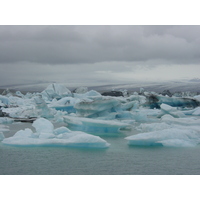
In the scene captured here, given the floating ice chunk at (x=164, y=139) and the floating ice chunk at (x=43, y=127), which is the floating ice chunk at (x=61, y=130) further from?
the floating ice chunk at (x=164, y=139)

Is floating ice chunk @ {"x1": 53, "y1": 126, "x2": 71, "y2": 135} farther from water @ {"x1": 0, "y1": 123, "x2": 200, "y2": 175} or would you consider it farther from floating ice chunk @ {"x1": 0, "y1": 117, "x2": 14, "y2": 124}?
floating ice chunk @ {"x1": 0, "y1": 117, "x2": 14, "y2": 124}

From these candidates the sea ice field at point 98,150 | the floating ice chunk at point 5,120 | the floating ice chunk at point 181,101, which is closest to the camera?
the sea ice field at point 98,150

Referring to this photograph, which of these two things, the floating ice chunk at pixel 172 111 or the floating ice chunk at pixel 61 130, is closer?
the floating ice chunk at pixel 61 130

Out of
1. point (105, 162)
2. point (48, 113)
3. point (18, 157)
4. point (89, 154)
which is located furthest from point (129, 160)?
point (48, 113)

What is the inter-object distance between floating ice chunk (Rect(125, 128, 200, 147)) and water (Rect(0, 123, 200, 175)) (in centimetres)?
18

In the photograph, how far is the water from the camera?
396 centimetres

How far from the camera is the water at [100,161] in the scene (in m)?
3.96

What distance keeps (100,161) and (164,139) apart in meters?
1.77

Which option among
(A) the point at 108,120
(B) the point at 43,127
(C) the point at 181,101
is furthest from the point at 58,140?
(C) the point at 181,101

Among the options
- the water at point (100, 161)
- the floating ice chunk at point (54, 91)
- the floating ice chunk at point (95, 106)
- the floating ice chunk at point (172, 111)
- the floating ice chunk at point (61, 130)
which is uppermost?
the floating ice chunk at point (54, 91)

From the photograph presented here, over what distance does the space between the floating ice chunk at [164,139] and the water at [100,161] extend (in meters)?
0.18

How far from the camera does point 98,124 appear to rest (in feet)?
23.2

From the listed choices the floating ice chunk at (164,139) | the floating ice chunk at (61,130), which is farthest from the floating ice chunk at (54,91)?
the floating ice chunk at (164,139)

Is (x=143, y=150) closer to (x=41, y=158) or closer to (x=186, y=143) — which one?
(x=186, y=143)
